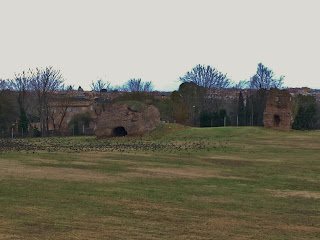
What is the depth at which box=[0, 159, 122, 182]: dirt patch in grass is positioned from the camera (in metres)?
20.0

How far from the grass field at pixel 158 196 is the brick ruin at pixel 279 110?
2122 centimetres

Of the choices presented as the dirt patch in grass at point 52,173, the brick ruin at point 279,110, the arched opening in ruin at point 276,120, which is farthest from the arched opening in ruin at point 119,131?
the dirt patch in grass at point 52,173

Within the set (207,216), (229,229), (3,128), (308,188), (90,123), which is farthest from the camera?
(90,123)

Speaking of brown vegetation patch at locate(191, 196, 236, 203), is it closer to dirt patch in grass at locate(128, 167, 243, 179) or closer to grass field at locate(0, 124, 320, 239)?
grass field at locate(0, 124, 320, 239)

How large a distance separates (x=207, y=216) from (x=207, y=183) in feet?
20.5

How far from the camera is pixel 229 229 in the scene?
12594 mm

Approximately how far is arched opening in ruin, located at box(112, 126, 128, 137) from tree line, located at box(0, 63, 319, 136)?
30.6 feet

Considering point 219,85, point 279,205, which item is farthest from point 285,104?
point 219,85

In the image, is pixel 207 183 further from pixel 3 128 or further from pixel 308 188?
pixel 3 128

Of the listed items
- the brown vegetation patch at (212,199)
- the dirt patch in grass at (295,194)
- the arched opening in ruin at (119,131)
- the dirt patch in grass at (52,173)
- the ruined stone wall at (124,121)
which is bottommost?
the dirt patch in grass at (295,194)

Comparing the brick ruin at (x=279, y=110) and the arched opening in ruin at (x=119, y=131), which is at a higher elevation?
the brick ruin at (x=279, y=110)

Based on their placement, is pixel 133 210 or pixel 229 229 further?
pixel 133 210

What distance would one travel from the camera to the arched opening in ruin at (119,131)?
164ft

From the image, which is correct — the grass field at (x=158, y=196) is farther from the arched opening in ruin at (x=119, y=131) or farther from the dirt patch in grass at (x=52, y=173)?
the arched opening in ruin at (x=119, y=131)
